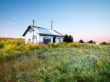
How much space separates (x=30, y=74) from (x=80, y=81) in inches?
83.6

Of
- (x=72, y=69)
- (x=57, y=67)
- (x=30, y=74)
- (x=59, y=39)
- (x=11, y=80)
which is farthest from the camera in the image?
(x=59, y=39)

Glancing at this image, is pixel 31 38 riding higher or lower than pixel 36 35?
lower

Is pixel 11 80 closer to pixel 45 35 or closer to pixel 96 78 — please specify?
pixel 96 78

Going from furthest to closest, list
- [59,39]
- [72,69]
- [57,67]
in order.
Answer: [59,39] → [57,67] → [72,69]

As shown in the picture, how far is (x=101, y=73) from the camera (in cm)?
702

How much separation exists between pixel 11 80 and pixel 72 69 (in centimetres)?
272

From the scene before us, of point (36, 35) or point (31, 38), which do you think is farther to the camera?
point (31, 38)

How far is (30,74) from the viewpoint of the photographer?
6.52 m

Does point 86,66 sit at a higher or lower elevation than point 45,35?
lower

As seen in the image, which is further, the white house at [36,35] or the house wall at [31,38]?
the house wall at [31,38]

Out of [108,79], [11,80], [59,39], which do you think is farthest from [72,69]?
[59,39]

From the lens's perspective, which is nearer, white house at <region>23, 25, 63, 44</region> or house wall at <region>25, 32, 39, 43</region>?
white house at <region>23, 25, 63, 44</region>

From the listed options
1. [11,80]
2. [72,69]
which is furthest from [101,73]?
[11,80]

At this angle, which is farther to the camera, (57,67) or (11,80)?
(57,67)
